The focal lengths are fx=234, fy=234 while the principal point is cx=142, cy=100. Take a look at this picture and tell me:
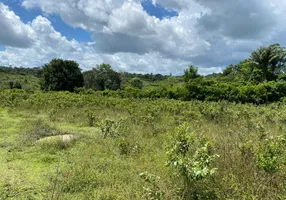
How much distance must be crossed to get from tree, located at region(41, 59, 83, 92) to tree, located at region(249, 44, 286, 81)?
79.4 ft

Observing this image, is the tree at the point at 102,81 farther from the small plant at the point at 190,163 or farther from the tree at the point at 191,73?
the small plant at the point at 190,163

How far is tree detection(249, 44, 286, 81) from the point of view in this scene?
1171 inches

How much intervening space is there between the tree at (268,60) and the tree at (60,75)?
79.4 ft

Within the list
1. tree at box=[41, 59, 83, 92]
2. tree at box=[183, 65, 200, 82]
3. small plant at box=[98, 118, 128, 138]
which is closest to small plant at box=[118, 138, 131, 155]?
→ small plant at box=[98, 118, 128, 138]

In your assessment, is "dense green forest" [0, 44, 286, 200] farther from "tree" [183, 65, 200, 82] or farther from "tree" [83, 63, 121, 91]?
"tree" [83, 63, 121, 91]

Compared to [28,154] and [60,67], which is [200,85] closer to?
[28,154]

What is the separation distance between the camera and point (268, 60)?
30.1 metres

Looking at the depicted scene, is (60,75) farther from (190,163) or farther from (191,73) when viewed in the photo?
(190,163)

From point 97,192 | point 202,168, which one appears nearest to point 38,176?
point 97,192

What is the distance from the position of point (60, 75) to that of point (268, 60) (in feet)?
90.2

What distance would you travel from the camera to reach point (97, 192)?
3.72 metres

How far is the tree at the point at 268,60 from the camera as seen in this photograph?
97.6 ft

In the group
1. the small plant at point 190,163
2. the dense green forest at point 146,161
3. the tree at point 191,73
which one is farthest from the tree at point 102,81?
the small plant at point 190,163

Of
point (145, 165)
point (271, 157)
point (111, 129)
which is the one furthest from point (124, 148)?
point (271, 157)
